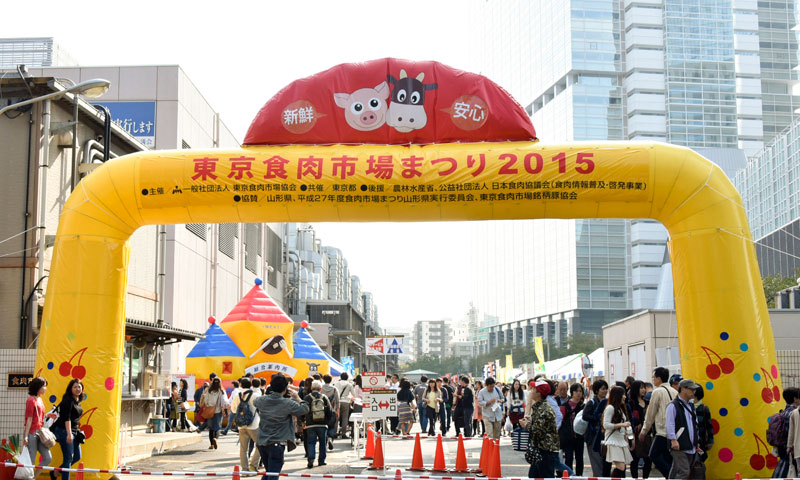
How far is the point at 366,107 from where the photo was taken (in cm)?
1402

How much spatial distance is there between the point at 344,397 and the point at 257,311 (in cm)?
498

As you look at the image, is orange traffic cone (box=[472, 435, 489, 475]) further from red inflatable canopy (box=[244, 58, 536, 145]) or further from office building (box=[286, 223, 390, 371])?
office building (box=[286, 223, 390, 371])

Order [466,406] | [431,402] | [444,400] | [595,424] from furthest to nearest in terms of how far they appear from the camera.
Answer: [444,400], [431,402], [466,406], [595,424]

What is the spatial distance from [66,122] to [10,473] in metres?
9.69

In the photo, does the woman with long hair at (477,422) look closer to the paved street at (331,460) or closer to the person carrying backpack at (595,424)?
the paved street at (331,460)

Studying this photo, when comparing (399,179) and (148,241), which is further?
(148,241)

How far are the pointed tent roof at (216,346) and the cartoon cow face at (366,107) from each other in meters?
14.3

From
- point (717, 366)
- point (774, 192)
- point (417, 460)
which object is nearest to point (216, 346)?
point (417, 460)

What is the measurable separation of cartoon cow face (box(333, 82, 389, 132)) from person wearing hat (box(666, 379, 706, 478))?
20.6 ft

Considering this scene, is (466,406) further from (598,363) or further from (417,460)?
(598,363)

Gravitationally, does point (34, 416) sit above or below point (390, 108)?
below

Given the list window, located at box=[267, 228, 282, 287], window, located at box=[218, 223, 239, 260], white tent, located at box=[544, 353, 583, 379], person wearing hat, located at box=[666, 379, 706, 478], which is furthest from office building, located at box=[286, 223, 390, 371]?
person wearing hat, located at box=[666, 379, 706, 478]

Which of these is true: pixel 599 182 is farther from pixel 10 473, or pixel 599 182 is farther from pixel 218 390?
pixel 218 390

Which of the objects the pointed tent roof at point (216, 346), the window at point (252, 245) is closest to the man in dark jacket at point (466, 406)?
the pointed tent roof at point (216, 346)
